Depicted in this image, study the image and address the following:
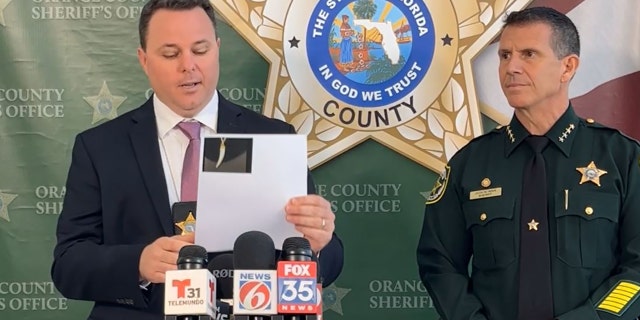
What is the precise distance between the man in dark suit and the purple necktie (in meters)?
0.03

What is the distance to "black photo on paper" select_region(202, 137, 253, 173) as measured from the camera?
1800mm

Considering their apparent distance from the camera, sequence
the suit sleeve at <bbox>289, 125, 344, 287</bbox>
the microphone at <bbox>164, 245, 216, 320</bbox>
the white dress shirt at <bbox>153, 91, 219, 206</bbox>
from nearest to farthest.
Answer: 1. the microphone at <bbox>164, 245, 216, 320</bbox>
2. the suit sleeve at <bbox>289, 125, 344, 287</bbox>
3. the white dress shirt at <bbox>153, 91, 219, 206</bbox>

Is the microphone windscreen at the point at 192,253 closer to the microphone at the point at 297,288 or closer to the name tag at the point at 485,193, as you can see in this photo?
the microphone at the point at 297,288

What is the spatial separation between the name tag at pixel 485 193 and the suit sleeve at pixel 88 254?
99cm

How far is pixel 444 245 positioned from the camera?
2.57 m

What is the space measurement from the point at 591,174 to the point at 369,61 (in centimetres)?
92

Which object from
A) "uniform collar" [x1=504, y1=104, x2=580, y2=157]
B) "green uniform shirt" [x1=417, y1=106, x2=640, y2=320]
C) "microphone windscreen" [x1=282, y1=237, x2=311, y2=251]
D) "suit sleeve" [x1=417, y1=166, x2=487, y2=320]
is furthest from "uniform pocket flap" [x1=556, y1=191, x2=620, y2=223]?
"microphone windscreen" [x1=282, y1=237, x2=311, y2=251]

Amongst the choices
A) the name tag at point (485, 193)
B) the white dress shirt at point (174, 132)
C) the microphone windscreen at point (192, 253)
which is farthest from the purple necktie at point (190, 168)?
the name tag at point (485, 193)

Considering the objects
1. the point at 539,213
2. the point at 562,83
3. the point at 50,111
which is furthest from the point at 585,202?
the point at 50,111

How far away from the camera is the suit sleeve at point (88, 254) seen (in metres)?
2.05

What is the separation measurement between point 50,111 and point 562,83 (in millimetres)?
1716

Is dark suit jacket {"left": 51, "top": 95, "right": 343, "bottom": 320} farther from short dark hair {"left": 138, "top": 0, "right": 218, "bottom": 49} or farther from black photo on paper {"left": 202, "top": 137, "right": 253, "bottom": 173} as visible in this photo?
black photo on paper {"left": 202, "top": 137, "right": 253, "bottom": 173}

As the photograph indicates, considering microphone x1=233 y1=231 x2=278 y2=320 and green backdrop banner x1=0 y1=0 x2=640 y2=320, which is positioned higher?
green backdrop banner x1=0 y1=0 x2=640 y2=320

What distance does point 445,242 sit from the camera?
101 inches
